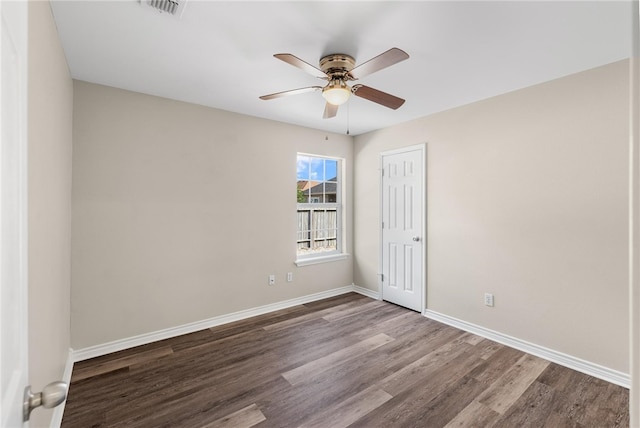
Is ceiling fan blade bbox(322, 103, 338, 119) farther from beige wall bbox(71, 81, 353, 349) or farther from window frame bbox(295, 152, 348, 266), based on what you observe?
window frame bbox(295, 152, 348, 266)

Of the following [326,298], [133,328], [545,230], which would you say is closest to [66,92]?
[133,328]

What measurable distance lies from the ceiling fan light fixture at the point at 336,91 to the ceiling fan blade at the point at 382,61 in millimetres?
117

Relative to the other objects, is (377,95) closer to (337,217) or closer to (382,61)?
(382,61)

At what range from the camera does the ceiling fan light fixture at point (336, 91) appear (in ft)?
7.36

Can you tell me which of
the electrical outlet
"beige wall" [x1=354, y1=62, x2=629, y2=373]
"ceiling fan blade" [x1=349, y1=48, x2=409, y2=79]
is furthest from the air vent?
the electrical outlet

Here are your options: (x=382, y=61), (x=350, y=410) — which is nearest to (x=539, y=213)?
(x=382, y=61)

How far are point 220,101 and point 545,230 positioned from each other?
11.7 feet

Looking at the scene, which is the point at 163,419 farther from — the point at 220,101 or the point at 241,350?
the point at 220,101

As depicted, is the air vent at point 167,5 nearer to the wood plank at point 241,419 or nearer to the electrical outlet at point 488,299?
the wood plank at point 241,419

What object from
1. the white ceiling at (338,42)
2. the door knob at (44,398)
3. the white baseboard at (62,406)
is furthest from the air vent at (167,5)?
the white baseboard at (62,406)

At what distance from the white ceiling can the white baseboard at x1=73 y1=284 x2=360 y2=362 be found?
2.51 metres

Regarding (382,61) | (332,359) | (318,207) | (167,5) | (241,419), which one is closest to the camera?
(167,5)

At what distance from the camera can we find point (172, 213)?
3.23 m

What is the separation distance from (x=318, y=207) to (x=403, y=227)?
1.33 meters
